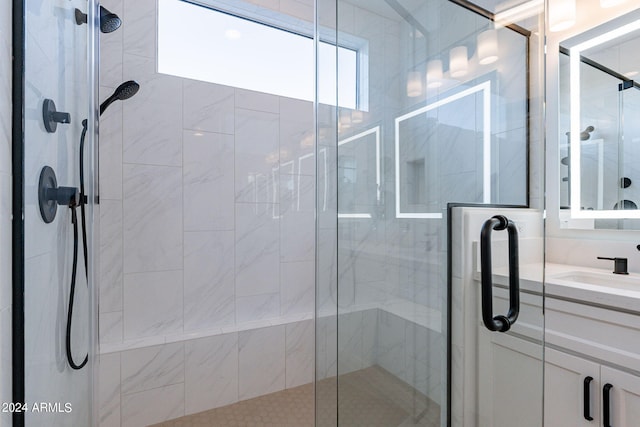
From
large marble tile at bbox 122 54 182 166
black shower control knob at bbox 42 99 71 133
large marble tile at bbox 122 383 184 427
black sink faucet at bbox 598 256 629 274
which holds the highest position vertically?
large marble tile at bbox 122 54 182 166

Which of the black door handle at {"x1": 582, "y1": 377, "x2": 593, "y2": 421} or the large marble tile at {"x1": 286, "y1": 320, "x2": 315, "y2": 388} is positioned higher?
the black door handle at {"x1": 582, "y1": 377, "x2": 593, "y2": 421}

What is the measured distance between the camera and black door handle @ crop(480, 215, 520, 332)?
109 centimetres

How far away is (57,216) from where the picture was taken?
0.95 metres

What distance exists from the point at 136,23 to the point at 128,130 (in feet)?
2.10

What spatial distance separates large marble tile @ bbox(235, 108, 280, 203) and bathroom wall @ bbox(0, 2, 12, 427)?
1524mm

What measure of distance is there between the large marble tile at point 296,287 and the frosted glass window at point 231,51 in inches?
50.1

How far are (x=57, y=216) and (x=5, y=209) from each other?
13.9 inches

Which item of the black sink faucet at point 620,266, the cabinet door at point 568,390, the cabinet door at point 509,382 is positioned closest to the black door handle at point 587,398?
the cabinet door at point 568,390

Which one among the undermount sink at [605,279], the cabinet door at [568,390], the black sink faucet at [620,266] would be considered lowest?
the cabinet door at [568,390]

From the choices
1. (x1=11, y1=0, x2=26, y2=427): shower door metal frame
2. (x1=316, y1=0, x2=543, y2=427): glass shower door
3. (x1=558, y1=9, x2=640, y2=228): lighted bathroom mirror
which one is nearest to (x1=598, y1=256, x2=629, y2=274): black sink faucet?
(x1=558, y1=9, x2=640, y2=228): lighted bathroom mirror

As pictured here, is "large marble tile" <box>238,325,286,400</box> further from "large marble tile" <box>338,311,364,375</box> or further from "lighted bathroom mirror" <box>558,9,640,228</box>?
"lighted bathroom mirror" <box>558,9,640,228</box>

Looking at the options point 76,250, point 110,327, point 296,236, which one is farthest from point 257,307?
point 76,250

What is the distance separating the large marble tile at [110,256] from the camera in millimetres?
1807

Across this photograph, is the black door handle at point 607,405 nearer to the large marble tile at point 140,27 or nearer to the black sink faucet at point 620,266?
the black sink faucet at point 620,266
